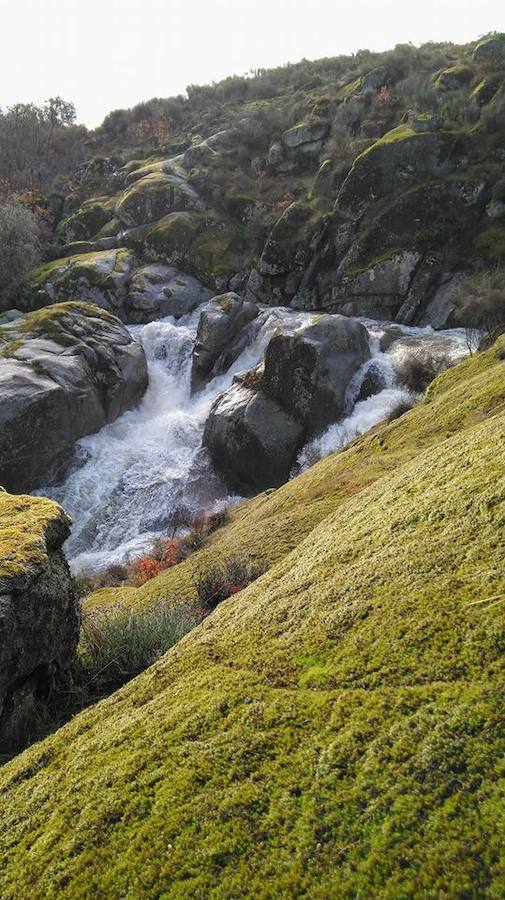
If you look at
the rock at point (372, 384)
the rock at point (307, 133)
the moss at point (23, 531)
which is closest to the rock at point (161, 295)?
the rock at point (372, 384)

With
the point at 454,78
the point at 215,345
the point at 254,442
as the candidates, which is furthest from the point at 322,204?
the point at 254,442

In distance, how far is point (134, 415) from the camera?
37531 mm

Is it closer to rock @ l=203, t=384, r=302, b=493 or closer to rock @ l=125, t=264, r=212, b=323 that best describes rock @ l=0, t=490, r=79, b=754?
rock @ l=203, t=384, r=302, b=493

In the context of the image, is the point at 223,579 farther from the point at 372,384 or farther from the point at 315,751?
the point at 372,384

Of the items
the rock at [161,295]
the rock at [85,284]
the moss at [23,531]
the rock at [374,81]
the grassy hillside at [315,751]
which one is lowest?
the grassy hillside at [315,751]

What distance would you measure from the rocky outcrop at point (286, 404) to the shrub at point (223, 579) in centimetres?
1736

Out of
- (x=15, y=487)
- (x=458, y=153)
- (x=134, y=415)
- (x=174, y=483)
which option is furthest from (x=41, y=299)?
(x=458, y=153)

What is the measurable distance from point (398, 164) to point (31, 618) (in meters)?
49.2

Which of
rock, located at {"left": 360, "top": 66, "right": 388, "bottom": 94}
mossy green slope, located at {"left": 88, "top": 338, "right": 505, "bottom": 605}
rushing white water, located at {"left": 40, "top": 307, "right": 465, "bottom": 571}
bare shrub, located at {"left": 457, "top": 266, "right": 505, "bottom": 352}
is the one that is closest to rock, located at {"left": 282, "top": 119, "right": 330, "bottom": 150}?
rock, located at {"left": 360, "top": 66, "right": 388, "bottom": 94}

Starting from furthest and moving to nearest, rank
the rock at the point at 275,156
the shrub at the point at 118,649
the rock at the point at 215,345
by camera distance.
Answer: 1. the rock at the point at 275,156
2. the rock at the point at 215,345
3. the shrub at the point at 118,649

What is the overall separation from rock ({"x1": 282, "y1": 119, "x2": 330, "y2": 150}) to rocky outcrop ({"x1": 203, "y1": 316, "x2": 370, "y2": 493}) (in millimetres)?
46980

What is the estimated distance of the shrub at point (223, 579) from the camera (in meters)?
10.5

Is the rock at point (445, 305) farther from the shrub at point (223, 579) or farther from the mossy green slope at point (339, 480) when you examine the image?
the shrub at point (223, 579)

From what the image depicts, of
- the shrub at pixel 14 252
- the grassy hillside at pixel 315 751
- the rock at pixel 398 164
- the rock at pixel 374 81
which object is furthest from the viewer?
the rock at pixel 374 81
